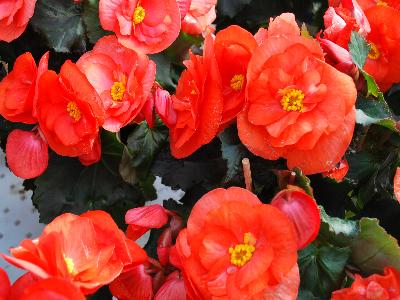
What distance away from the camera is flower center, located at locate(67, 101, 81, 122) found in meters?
0.70

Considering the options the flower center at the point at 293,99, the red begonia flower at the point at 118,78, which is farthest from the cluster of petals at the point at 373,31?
the red begonia flower at the point at 118,78

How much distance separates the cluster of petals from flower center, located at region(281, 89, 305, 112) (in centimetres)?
11

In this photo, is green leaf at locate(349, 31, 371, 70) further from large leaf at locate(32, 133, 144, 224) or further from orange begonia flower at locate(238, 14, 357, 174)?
large leaf at locate(32, 133, 144, 224)

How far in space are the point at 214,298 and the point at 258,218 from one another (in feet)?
0.25

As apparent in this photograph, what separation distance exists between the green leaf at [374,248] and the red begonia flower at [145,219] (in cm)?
19

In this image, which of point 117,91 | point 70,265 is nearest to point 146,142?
point 117,91

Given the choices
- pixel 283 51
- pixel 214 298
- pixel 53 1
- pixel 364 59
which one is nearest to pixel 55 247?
pixel 214 298

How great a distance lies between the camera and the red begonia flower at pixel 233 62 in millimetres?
620

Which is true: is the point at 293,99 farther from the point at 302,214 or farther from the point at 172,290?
the point at 172,290

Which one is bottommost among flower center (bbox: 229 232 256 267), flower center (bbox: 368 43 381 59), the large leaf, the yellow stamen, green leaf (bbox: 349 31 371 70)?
the large leaf

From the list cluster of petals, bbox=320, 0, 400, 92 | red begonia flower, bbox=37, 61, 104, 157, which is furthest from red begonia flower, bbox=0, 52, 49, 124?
cluster of petals, bbox=320, 0, 400, 92

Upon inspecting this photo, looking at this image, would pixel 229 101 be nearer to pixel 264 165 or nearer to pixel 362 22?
pixel 264 165

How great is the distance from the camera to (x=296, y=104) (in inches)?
23.8

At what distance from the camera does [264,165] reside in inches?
27.5
